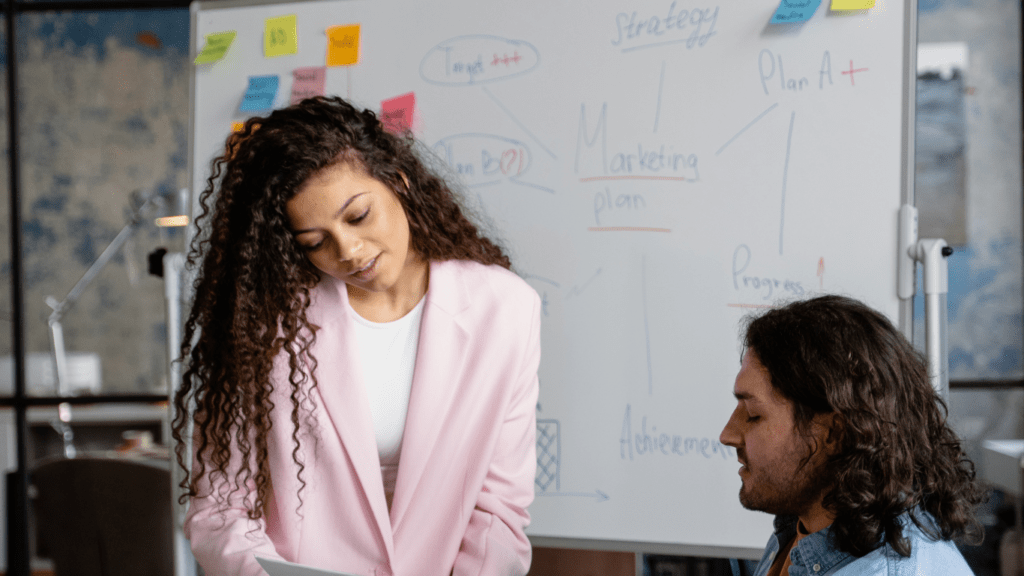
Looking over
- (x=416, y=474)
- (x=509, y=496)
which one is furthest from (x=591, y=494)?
(x=416, y=474)

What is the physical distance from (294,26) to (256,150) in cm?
62

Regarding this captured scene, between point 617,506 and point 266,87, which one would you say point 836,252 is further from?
point 266,87

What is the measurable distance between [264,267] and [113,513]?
1039mm

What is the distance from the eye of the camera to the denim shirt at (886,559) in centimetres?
77

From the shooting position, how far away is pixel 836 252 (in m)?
1.39

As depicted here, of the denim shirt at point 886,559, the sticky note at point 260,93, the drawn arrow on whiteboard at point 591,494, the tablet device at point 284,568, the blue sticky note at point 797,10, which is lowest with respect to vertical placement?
the drawn arrow on whiteboard at point 591,494

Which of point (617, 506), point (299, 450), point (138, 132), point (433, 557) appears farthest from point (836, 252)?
point (138, 132)

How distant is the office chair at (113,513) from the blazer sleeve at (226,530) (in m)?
0.77

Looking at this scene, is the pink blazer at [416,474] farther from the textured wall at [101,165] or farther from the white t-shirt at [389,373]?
the textured wall at [101,165]

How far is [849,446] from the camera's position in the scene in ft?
2.68

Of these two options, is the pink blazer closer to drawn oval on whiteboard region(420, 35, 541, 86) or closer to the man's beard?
the man's beard

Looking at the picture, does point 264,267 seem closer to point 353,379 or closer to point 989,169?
point 353,379

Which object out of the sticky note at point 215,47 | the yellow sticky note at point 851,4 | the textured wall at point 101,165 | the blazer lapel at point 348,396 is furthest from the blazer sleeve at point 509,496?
the textured wall at point 101,165

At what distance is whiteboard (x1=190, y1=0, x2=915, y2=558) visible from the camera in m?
1.39
